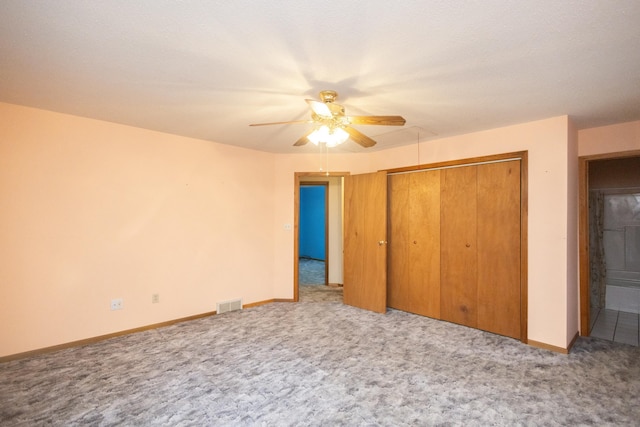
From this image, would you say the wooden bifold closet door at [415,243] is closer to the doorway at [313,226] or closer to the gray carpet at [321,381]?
the gray carpet at [321,381]

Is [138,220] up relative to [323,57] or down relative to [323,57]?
down

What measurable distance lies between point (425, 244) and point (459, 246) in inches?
17.0

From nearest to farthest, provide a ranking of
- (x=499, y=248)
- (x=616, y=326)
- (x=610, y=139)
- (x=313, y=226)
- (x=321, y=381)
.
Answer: (x=321, y=381) → (x=610, y=139) → (x=499, y=248) → (x=616, y=326) → (x=313, y=226)

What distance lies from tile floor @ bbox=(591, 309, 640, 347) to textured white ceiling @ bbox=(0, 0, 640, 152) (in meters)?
2.32

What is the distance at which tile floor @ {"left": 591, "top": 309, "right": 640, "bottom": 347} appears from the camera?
3.31 metres

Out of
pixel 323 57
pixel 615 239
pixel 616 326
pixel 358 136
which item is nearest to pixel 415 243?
pixel 358 136

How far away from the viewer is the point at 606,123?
3141 mm

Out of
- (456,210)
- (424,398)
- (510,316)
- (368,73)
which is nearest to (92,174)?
(368,73)

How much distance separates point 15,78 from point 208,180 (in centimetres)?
204

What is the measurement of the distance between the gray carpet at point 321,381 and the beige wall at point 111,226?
388 millimetres

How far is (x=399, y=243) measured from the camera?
14.0ft

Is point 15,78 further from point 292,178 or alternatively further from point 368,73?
point 292,178

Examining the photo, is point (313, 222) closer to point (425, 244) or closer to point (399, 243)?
point (399, 243)

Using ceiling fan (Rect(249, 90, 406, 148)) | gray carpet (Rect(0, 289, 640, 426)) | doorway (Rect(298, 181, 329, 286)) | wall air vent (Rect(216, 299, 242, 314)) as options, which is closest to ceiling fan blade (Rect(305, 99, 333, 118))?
ceiling fan (Rect(249, 90, 406, 148))
